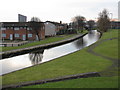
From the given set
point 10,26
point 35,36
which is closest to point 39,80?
point 35,36

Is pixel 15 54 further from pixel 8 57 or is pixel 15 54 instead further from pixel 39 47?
pixel 39 47

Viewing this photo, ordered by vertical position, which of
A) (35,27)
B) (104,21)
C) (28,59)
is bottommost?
(28,59)

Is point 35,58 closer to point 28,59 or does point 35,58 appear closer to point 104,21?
point 28,59

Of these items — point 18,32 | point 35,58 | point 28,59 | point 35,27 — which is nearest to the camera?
point 28,59

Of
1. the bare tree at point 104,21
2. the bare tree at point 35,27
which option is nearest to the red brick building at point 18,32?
the bare tree at point 35,27

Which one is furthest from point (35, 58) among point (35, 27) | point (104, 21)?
point (104, 21)

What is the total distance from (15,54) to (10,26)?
29.7 metres

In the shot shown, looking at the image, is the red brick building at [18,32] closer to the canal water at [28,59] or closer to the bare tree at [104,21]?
the canal water at [28,59]

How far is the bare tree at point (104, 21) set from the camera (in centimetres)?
8327

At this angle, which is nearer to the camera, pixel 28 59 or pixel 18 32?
pixel 28 59

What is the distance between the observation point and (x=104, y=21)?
272 feet

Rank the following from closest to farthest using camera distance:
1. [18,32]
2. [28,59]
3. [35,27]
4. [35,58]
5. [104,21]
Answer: [28,59], [35,58], [35,27], [18,32], [104,21]

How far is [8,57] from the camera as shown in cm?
2939

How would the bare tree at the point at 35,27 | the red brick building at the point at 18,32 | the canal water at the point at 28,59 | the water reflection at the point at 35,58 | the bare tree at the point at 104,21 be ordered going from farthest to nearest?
the bare tree at the point at 104,21
the red brick building at the point at 18,32
the bare tree at the point at 35,27
the water reflection at the point at 35,58
the canal water at the point at 28,59
